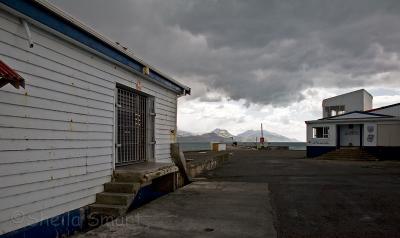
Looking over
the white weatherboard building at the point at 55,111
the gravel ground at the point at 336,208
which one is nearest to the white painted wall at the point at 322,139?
the gravel ground at the point at 336,208

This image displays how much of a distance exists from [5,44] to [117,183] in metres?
4.00

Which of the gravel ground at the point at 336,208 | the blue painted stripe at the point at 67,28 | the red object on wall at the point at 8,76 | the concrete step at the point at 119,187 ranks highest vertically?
the blue painted stripe at the point at 67,28

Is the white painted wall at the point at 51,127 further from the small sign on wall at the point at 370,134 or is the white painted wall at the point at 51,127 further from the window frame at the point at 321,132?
the window frame at the point at 321,132

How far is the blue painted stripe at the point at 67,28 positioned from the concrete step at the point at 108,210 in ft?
11.2

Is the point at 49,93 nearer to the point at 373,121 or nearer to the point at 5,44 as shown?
the point at 5,44

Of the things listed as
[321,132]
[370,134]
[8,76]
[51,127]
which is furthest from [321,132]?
[8,76]

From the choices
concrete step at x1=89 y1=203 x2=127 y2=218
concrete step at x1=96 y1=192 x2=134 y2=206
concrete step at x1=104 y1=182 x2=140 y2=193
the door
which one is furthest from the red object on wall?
the door

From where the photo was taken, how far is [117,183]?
8.07 meters

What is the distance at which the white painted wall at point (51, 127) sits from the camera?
530 cm

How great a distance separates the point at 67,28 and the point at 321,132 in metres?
29.2

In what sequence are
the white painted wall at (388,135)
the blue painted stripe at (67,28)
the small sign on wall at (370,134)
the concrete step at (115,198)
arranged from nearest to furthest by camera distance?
the blue painted stripe at (67,28), the concrete step at (115,198), the white painted wall at (388,135), the small sign on wall at (370,134)

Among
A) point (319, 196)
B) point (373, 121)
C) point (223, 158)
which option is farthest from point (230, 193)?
point (373, 121)

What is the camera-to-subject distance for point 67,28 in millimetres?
6578

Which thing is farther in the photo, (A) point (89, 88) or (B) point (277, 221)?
(A) point (89, 88)
